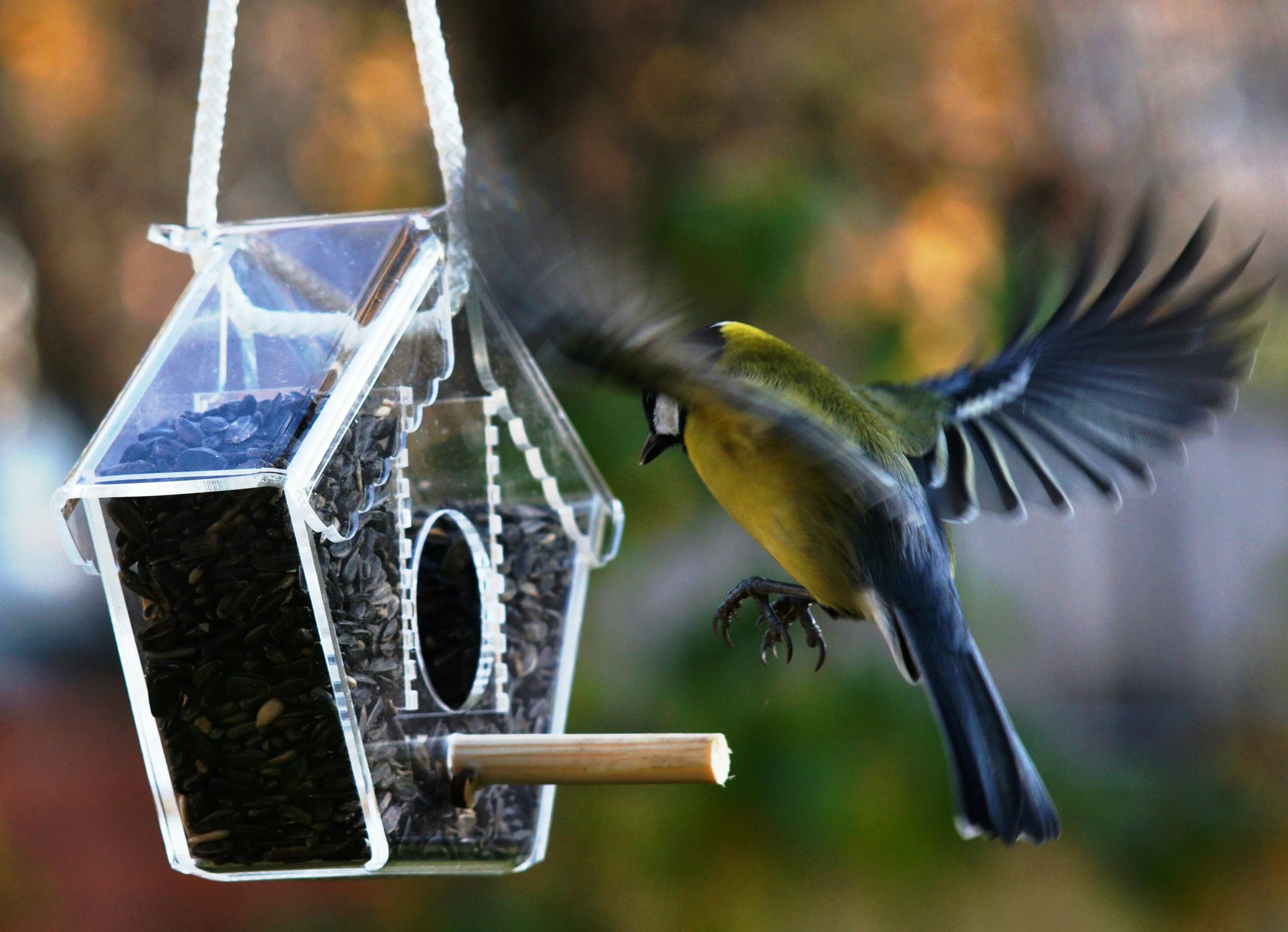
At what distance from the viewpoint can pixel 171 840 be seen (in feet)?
4.87

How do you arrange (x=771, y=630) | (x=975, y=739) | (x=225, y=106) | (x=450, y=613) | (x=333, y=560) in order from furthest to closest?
(x=771, y=630)
(x=450, y=613)
(x=975, y=739)
(x=225, y=106)
(x=333, y=560)

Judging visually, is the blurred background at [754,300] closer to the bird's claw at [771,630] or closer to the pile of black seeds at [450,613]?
the bird's claw at [771,630]

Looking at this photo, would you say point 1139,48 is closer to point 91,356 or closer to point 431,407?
point 431,407

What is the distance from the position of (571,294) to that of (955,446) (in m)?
0.94

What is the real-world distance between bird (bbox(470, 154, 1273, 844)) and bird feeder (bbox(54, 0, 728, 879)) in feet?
0.65

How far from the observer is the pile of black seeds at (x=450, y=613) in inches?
71.7

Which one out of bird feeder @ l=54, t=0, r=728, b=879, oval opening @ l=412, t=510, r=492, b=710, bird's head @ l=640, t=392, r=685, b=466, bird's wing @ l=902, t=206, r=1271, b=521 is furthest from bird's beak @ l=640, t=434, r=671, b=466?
bird's wing @ l=902, t=206, r=1271, b=521

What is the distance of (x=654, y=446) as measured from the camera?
1909 millimetres

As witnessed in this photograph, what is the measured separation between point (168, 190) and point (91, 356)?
2.60 feet

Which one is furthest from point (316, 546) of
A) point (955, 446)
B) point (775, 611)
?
point (955, 446)

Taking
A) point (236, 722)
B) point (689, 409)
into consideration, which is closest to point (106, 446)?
point (236, 722)

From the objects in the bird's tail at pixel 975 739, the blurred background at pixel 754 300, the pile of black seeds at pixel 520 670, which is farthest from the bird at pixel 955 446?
the blurred background at pixel 754 300

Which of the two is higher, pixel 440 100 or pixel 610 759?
pixel 440 100

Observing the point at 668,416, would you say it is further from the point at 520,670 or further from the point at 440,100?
the point at 440,100
